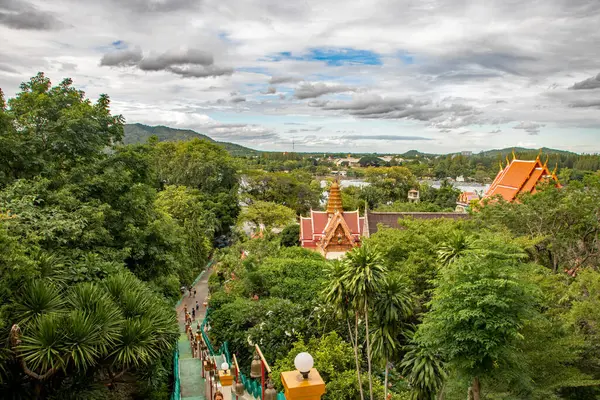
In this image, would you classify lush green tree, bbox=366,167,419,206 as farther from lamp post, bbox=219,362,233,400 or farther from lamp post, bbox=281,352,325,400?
lamp post, bbox=281,352,325,400

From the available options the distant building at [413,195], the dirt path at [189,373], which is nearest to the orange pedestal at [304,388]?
the dirt path at [189,373]

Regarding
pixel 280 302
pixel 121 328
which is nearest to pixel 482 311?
pixel 121 328

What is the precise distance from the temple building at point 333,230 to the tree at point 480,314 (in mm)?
20642

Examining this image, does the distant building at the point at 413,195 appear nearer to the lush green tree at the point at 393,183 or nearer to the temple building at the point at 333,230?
the lush green tree at the point at 393,183

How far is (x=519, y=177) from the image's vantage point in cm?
3067

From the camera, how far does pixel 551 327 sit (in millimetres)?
11680

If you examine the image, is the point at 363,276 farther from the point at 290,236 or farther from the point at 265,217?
the point at 265,217

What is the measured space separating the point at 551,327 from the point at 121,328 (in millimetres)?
11145

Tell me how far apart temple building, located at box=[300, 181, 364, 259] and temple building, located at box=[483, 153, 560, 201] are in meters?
9.41

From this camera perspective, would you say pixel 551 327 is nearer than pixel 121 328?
No

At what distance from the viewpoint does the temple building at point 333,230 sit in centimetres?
3117

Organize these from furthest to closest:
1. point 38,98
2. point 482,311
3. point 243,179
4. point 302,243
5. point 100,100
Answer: point 243,179, point 302,243, point 100,100, point 38,98, point 482,311

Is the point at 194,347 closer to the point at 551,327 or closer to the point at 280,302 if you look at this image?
the point at 280,302

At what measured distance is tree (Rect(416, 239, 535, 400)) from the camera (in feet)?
30.9
